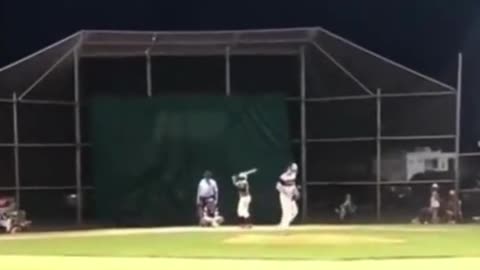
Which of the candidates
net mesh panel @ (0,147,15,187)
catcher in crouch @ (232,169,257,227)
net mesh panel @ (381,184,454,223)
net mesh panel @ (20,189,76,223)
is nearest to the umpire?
catcher in crouch @ (232,169,257,227)

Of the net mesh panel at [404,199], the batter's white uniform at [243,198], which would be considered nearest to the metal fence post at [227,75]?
the batter's white uniform at [243,198]

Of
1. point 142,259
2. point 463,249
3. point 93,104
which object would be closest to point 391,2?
point 93,104

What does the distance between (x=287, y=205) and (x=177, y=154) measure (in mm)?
3002

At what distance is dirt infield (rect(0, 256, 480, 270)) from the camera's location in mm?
13359

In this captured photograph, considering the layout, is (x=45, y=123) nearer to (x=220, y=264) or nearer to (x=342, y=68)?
(x=342, y=68)

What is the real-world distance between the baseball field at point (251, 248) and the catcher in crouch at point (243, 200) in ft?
1.18

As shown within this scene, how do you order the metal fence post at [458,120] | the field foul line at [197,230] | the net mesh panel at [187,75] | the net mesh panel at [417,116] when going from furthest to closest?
the net mesh panel at [187,75]
the net mesh panel at [417,116]
the metal fence post at [458,120]
the field foul line at [197,230]

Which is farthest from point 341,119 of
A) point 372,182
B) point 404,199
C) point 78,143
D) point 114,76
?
point 78,143

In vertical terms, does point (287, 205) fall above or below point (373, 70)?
below

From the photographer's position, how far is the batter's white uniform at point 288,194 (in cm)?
2264

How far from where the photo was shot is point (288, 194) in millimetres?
22656

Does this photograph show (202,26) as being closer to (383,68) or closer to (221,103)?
(221,103)

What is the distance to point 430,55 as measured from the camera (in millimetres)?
24000

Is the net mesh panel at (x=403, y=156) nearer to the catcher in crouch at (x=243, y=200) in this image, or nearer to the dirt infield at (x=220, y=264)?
the catcher in crouch at (x=243, y=200)
